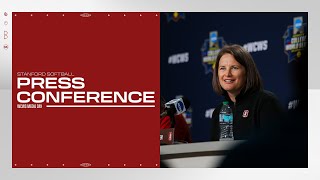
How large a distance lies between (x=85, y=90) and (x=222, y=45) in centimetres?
130

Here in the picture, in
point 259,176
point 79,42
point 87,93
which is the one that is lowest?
point 259,176

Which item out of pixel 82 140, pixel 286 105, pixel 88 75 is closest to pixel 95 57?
pixel 88 75

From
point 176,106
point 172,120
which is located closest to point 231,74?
point 176,106

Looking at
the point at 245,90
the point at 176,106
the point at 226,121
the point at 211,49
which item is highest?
the point at 211,49

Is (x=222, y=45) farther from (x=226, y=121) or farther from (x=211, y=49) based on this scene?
(x=226, y=121)

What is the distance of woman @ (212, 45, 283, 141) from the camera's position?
Answer: 233 inches

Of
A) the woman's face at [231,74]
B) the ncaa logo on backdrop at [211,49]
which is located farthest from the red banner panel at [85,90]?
the woman's face at [231,74]

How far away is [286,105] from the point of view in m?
5.93

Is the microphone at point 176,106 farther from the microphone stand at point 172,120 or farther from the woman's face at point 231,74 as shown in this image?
the woman's face at point 231,74

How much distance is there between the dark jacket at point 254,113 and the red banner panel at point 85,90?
29.3 inches

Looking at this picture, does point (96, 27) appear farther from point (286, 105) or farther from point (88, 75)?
point (286, 105)

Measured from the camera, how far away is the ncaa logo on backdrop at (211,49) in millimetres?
5938

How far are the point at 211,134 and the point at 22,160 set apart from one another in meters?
1.73

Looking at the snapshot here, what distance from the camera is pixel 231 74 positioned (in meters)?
5.91
